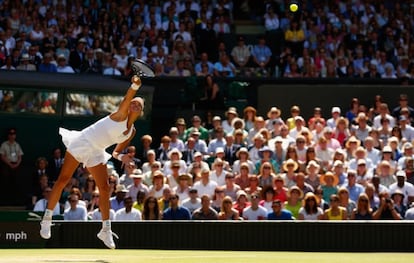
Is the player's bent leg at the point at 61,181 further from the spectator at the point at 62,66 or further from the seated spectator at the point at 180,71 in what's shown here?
the seated spectator at the point at 180,71

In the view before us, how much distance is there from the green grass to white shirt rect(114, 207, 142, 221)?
257cm

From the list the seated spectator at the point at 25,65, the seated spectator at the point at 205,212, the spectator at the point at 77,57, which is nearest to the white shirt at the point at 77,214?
the seated spectator at the point at 205,212

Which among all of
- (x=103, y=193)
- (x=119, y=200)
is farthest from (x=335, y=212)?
(x=103, y=193)

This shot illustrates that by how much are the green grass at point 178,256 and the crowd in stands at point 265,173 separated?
270 cm

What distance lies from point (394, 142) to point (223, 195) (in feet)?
11.9

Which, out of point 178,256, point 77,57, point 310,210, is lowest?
point 178,256

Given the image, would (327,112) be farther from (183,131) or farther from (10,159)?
(10,159)

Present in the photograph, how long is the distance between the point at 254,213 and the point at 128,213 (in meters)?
1.90

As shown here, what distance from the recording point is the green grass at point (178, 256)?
42.0 feet

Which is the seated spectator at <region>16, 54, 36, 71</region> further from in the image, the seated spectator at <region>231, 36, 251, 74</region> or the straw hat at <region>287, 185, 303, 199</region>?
the straw hat at <region>287, 185, 303, 199</region>

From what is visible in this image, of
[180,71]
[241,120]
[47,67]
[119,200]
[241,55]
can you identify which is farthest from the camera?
[241,55]

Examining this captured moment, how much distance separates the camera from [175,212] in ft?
57.3

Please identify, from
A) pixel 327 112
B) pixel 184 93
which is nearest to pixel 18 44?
pixel 184 93

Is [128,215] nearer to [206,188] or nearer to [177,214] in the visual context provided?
[177,214]
